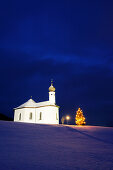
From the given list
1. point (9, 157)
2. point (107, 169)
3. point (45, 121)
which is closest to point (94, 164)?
point (107, 169)

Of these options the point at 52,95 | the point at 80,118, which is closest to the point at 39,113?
the point at 52,95

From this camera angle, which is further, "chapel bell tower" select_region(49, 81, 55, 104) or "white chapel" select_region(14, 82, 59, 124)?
"chapel bell tower" select_region(49, 81, 55, 104)

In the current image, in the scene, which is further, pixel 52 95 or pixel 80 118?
pixel 52 95

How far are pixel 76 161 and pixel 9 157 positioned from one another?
2325 mm

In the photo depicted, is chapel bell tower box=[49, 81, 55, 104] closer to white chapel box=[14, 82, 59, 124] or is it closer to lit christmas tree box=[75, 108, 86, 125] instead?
white chapel box=[14, 82, 59, 124]

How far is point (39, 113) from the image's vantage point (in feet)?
155

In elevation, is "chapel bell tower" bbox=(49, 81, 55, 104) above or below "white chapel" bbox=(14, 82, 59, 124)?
above

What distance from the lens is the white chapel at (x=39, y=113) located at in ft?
149

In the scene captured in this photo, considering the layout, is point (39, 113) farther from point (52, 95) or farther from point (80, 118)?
point (80, 118)

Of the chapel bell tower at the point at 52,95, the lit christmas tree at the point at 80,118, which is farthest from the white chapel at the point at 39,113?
the lit christmas tree at the point at 80,118

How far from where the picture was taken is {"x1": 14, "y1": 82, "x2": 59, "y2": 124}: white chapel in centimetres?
4556

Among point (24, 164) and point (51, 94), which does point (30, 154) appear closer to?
point (24, 164)

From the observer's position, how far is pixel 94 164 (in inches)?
207

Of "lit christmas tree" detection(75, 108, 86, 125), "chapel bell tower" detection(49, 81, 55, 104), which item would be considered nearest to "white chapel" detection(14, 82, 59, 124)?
"chapel bell tower" detection(49, 81, 55, 104)
